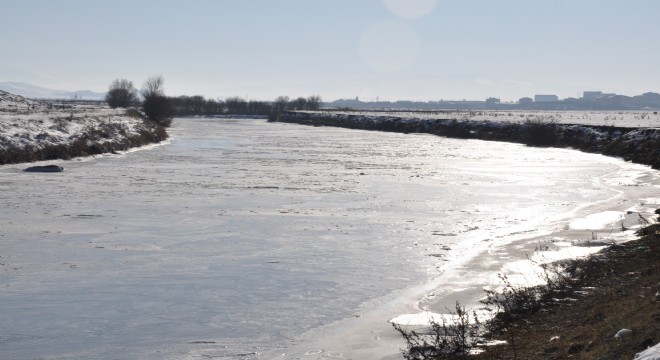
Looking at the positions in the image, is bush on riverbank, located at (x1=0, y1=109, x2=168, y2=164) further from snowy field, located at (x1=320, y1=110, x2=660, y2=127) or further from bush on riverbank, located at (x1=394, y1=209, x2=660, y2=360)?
snowy field, located at (x1=320, y1=110, x2=660, y2=127)

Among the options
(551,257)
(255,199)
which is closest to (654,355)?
(551,257)

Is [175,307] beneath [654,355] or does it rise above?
beneath

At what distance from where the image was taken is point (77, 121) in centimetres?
4575

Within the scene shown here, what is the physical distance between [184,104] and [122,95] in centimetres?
5040

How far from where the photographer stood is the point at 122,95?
12062cm

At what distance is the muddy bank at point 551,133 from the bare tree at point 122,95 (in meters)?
45.9

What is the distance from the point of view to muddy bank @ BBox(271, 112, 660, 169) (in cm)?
4081

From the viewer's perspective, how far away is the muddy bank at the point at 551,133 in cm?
4081

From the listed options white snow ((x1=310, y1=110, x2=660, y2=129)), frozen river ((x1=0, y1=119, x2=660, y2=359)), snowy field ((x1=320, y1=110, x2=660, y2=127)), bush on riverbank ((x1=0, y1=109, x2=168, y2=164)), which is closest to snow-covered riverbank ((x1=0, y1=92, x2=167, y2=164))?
bush on riverbank ((x1=0, y1=109, x2=168, y2=164))

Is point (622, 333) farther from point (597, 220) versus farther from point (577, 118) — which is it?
point (577, 118)

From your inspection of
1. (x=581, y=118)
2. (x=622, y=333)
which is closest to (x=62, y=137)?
(x=622, y=333)

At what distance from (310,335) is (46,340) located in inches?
125

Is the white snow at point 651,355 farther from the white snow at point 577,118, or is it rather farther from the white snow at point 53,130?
the white snow at point 577,118

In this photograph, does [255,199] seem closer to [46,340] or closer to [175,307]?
[175,307]
